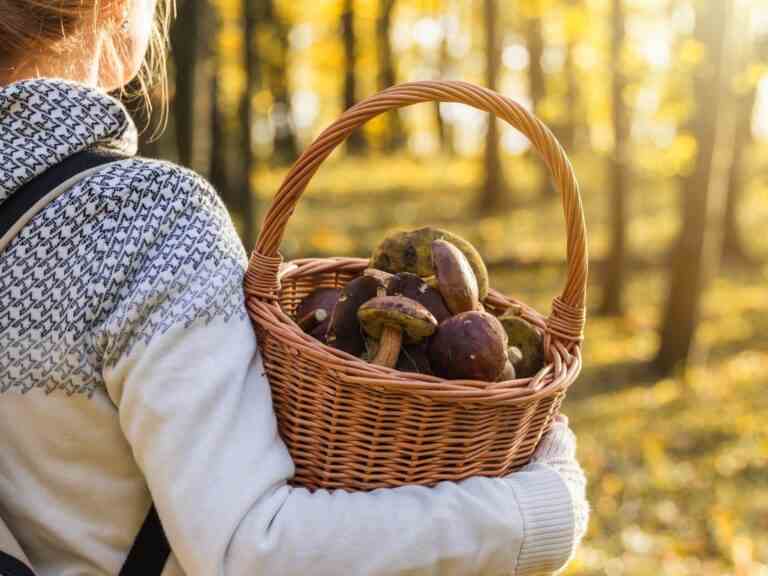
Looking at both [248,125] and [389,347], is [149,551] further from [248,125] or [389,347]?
[248,125]

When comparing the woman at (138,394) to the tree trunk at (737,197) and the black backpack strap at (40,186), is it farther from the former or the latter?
the tree trunk at (737,197)

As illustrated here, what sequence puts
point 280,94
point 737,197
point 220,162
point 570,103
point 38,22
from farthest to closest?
point 570,103 → point 280,94 → point 737,197 → point 220,162 → point 38,22

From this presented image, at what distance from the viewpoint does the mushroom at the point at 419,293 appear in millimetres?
1610

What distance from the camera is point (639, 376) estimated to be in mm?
8344

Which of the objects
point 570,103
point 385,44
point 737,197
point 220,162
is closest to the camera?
point 220,162

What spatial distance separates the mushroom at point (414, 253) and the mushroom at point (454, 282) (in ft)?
0.35

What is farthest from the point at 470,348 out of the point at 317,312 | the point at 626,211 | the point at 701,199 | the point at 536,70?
the point at 536,70

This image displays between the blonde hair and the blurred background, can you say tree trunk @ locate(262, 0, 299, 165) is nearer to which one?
the blurred background

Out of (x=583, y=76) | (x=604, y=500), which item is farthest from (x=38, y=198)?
(x=583, y=76)

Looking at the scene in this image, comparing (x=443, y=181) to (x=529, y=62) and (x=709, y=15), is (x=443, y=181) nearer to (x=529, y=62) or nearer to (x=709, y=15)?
(x=529, y=62)

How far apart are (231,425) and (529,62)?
17345 mm

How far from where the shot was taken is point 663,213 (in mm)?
16891

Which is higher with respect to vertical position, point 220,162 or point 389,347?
point 389,347

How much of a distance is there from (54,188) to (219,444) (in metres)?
0.41
